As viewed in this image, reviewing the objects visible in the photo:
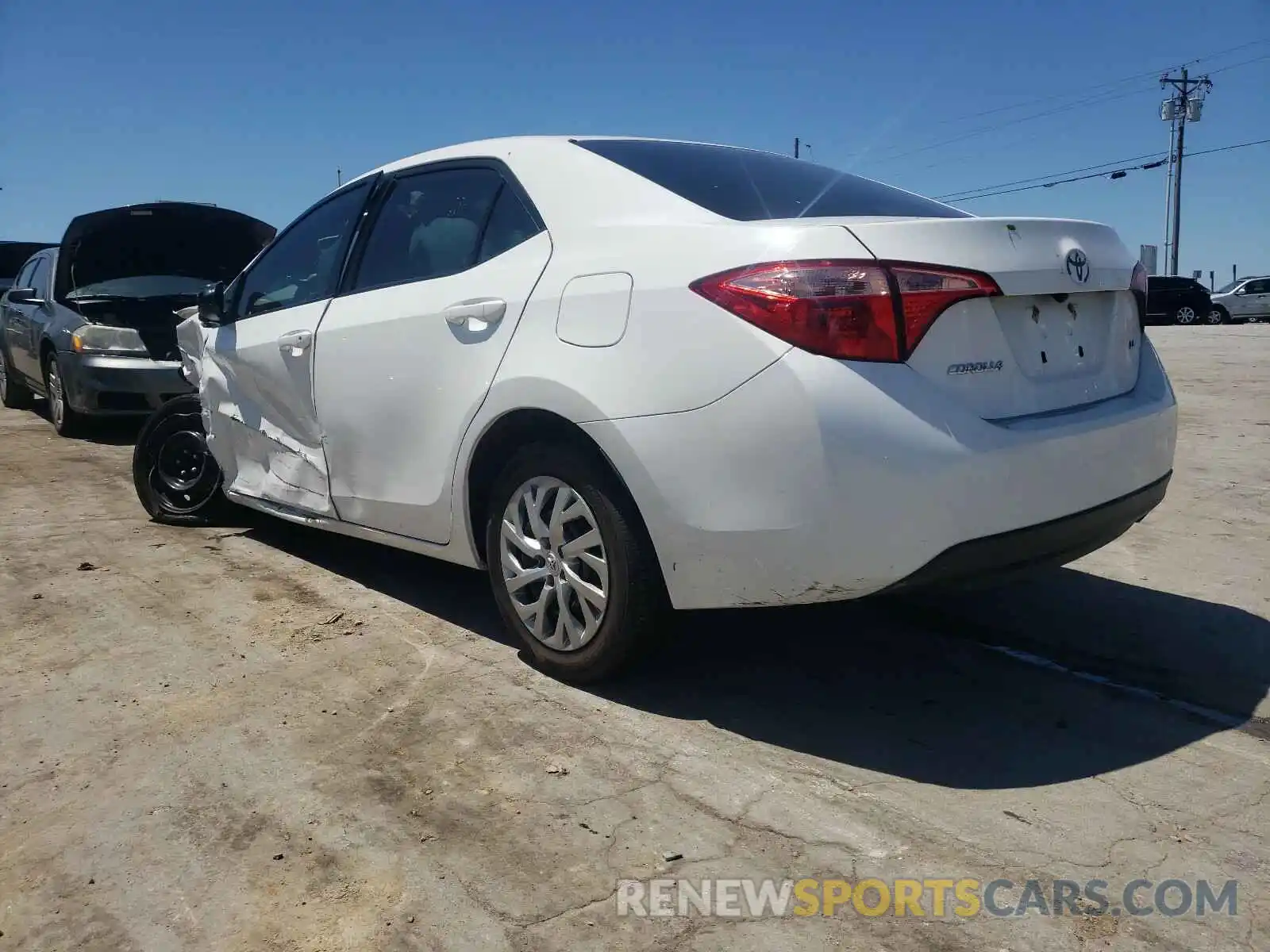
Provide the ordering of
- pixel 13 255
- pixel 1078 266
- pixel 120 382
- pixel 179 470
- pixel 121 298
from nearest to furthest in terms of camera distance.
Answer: pixel 1078 266 → pixel 179 470 → pixel 120 382 → pixel 121 298 → pixel 13 255

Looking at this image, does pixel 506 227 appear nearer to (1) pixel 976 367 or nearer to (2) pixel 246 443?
(1) pixel 976 367

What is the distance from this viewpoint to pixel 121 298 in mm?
9008

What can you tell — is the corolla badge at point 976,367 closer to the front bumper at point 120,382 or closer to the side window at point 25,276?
the front bumper at point 120,382

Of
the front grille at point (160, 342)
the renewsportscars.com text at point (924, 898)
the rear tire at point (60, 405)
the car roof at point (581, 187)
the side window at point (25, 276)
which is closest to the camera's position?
the renewsportscars.com text at point (924, 898)

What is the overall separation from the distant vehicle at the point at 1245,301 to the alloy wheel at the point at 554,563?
37.3 metres

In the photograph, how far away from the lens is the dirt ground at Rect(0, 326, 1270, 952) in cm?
227

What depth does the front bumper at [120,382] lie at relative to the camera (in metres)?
8.65

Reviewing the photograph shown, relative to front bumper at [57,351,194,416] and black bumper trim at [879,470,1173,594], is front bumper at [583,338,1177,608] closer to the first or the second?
black bumper trim at [879,470,1173,594]

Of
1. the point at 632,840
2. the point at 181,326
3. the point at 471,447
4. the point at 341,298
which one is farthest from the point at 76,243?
the point at 632,840

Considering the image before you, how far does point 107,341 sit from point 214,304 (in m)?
4.30

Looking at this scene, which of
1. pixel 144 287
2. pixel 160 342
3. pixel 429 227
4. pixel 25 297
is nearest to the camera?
pixel 429 227

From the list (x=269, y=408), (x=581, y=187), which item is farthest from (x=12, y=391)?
(x=581, y=187)

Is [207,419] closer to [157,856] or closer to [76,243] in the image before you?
[157,856]

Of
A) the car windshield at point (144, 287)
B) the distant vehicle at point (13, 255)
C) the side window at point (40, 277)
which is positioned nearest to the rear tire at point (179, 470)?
the car windshield at point (144, 287)
